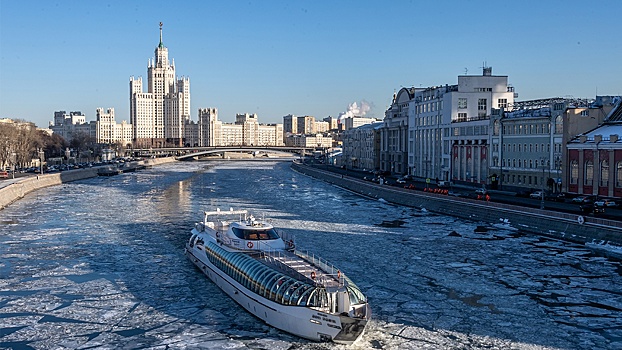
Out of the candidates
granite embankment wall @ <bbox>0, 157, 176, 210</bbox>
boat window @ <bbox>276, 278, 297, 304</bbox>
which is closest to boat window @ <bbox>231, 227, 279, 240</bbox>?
boat window @ <bbox>276, 278, 297, 304</bbox>

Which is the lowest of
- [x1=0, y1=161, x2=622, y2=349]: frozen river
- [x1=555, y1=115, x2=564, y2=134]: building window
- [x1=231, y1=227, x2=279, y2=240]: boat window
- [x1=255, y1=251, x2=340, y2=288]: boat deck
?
[x1=0, y1=161, x2=622, y2=349]: frozen river

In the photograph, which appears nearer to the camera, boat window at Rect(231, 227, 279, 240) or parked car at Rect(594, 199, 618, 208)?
boat window at Rect(231, 227, 279, 240)

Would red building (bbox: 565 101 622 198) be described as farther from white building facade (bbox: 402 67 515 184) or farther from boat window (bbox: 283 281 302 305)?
boat window (bbox: 283 281 302 305)

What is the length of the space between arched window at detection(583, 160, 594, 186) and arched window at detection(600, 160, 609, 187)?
105 centimetres

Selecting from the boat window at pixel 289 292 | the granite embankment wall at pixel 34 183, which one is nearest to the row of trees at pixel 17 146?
the granite embankment wall at pixel 34 183

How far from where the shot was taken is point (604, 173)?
4803 centimetres

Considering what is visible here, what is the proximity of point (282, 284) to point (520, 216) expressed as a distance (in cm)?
2529

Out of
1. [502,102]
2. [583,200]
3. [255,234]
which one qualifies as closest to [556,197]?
[583,200]

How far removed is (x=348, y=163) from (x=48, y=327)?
11437 cm

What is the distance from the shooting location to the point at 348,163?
438 ft

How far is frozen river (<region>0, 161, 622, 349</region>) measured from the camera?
1941 centimetres

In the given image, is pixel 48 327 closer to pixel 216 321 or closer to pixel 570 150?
pixel 216 321

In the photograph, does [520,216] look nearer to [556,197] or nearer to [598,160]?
[556,197]

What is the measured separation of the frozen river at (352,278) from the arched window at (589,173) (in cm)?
1163
